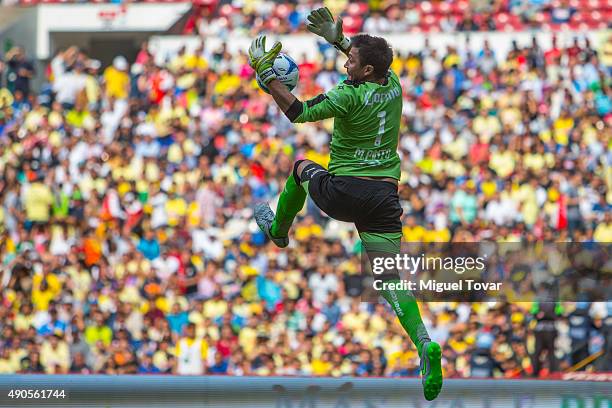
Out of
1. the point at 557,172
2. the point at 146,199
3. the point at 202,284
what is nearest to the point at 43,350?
the point at 202,284

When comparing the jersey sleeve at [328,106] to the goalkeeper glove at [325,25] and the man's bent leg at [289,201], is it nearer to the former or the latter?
the goalkeeper glove at [325,25]

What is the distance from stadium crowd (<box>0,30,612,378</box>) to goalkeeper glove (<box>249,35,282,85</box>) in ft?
20.5

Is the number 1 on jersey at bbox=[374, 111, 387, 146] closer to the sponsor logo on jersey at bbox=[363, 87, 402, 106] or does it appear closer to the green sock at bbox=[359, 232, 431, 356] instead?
the sponsor logo on jersey at bbox=[363, 87, 402, 106]

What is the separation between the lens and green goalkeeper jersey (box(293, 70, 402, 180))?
8602 millimetres

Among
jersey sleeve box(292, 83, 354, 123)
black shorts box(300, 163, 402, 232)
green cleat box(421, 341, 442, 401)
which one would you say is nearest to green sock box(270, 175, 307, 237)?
black shorts box(300, 163, 402, 232)

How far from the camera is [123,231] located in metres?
18.1

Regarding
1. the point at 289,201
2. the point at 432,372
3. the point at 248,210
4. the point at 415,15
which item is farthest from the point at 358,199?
the point at 415,15

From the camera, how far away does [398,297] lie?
8.95 meters

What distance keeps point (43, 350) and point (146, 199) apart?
3356mm

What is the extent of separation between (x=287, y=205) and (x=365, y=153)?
0.80m

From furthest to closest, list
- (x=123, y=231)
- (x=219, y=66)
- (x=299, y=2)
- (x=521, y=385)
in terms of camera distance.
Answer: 1. (x=299, y=2)
2. (x=219, y=66)
3. (x=123, y=231)
4. (x=521, y=385)

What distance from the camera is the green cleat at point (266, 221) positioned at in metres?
9.68

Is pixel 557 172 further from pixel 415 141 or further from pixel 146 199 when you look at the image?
pixel 146 199

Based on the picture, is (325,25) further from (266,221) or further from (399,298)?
(399,298)
